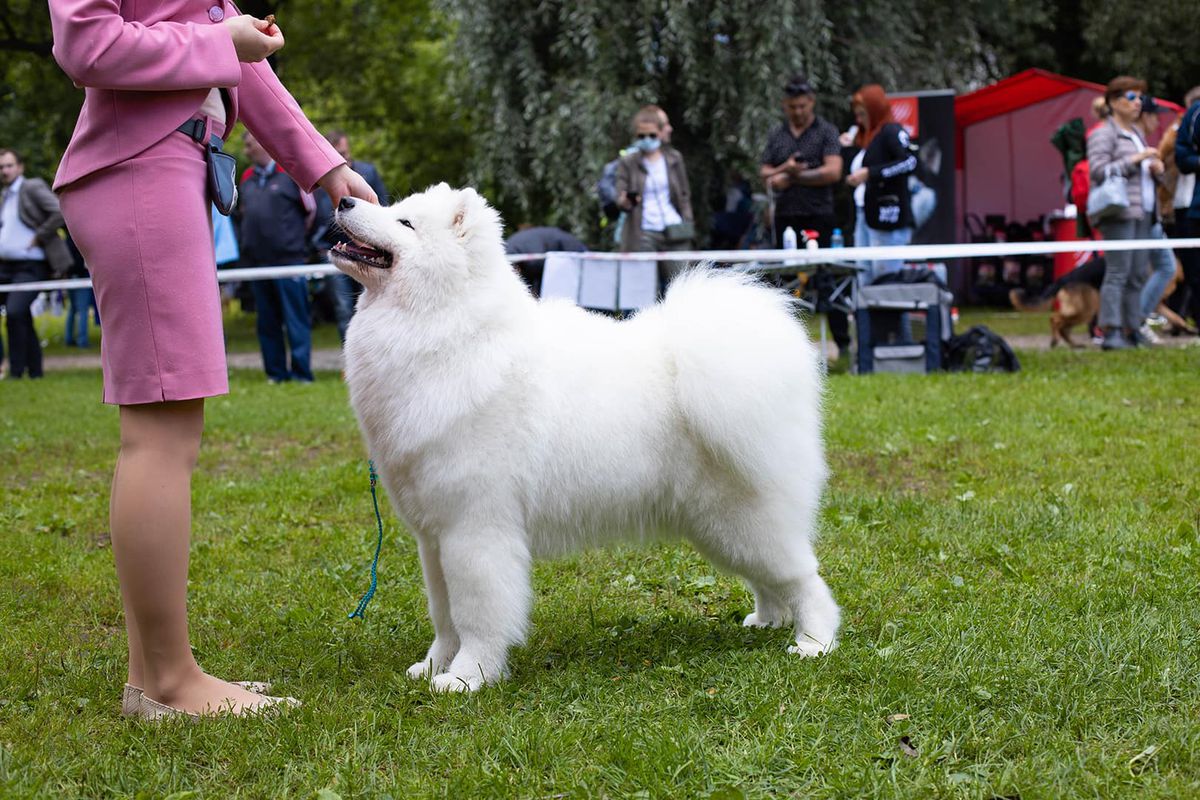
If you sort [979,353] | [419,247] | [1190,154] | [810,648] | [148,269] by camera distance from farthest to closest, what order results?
[979,353] → [1190,154] → [810,648] → [419,247] → [148,269]

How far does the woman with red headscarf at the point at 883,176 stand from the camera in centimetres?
938

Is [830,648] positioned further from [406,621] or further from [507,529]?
[406,621]

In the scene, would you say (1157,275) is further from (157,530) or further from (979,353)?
(157,530)

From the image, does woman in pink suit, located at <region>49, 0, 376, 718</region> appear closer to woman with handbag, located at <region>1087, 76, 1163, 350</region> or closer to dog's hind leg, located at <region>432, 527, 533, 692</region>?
dog's hind leg, located at <region>432, 527, 533, 692</region>

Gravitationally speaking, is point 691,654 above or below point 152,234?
below

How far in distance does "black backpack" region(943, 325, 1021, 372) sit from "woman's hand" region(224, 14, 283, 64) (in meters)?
7.33

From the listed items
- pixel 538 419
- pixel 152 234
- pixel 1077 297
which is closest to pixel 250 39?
pixel 152 234

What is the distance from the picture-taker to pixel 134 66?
2482 millimetres

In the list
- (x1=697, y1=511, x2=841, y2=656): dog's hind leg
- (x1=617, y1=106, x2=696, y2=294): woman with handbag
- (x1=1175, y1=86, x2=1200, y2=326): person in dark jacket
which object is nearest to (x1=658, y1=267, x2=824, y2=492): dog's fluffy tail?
(x1=697, y1=511, x2=841, y2=656): dog's hind leg

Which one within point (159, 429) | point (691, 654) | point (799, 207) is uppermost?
point (799, 207)

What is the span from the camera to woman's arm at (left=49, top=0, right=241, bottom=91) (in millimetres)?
2443

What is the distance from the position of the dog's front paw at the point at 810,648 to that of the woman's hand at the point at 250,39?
2.09 meters

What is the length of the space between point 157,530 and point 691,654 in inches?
59.8

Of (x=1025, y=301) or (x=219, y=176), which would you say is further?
(x=1025, y=301)
